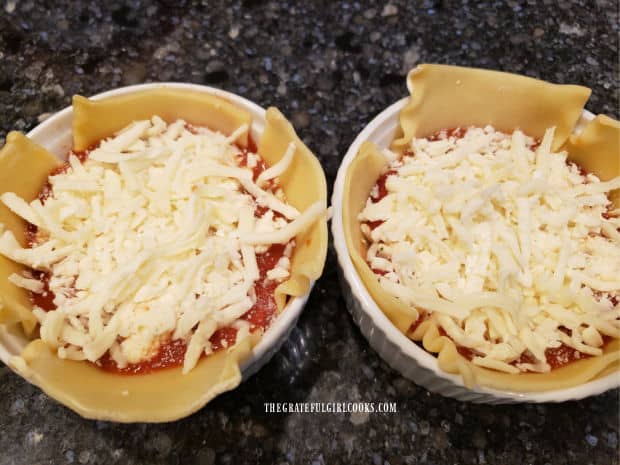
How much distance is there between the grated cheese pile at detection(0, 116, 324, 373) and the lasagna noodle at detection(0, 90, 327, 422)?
2cm

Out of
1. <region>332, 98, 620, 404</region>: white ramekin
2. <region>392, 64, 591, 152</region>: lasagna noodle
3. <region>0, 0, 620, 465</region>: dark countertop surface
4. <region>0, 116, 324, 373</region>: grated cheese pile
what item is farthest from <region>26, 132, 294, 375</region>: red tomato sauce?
<region>392, 64, 591, 152</region>: lasagna noodle

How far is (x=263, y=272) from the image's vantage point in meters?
1.01

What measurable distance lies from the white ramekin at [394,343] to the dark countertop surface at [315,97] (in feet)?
0.32

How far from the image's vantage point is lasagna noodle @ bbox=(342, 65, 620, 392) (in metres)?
1.01

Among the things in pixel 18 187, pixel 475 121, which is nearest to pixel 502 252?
pixel 475 121

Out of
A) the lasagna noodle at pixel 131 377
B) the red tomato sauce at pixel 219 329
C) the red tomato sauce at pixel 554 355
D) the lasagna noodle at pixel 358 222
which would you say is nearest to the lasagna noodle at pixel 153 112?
the lasagna noodle at pixel 131 377

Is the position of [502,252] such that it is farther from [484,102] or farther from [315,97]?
[315,97]

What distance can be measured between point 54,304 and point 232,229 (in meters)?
0.33

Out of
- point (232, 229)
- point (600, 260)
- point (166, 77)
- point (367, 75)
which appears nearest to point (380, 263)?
point (232, 229)

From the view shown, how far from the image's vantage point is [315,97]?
145 centimetres

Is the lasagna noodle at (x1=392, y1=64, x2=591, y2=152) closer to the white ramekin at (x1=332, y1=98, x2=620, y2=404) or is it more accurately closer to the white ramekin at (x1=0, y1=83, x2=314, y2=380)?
the white ramekin at (x1=332, y1=98, x2=620, y2=404)

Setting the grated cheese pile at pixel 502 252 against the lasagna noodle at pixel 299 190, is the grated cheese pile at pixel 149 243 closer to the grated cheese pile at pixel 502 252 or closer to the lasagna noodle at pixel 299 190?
the lasagna noodle at pixel 299 190

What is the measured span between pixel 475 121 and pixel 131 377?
0.83 m

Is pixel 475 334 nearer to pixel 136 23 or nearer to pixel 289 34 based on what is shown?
pixel 289 34
